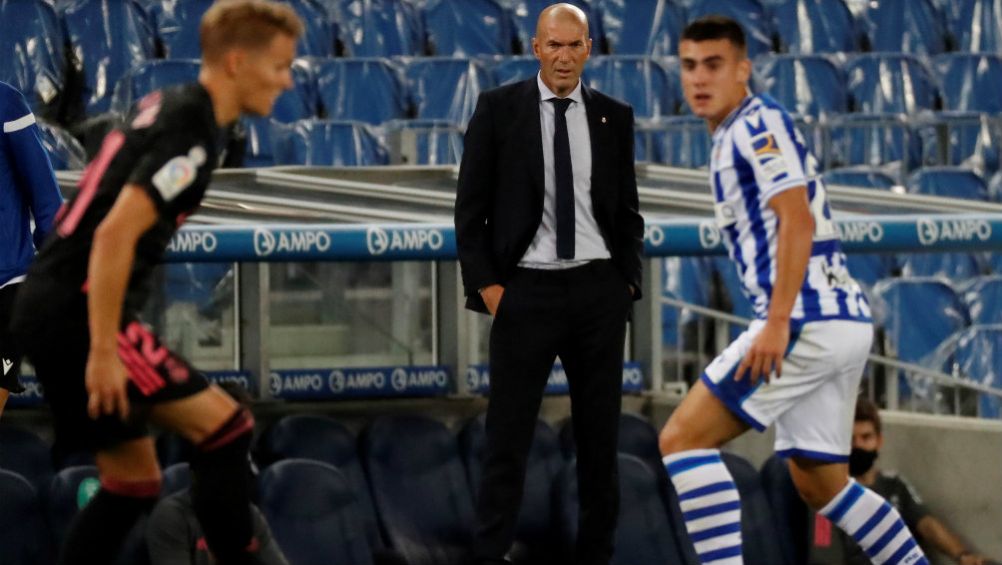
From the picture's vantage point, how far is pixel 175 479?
7098mm

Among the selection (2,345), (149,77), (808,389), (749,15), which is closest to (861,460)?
(808,389)

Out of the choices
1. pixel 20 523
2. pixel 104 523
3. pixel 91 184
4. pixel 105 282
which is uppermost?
pixel 91 184

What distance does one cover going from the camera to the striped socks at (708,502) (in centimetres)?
540

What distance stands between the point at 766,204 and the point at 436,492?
2909mm

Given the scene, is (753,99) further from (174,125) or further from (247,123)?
(247,123)

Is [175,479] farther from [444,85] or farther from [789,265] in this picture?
[444,85]

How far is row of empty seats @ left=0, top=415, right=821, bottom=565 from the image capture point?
7.27 m

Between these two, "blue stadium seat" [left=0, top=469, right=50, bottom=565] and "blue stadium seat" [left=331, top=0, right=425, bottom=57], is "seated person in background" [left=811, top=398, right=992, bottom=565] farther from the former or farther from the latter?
"blue stadium seat" [left=331, top=0, right=425, bottom=57]

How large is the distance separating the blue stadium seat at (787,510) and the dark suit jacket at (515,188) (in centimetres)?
259

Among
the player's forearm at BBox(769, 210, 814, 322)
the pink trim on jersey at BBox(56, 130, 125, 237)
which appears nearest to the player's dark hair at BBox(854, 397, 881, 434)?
the player's forearm at BBox(769, 210, 814, 322)

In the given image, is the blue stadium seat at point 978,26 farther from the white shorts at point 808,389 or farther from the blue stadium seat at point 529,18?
the white shorts at point 808,389

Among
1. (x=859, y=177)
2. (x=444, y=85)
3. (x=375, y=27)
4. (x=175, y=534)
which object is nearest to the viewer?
(x=175, y=534)

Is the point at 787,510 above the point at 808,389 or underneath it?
underneath

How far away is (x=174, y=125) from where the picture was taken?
4.25 metres
